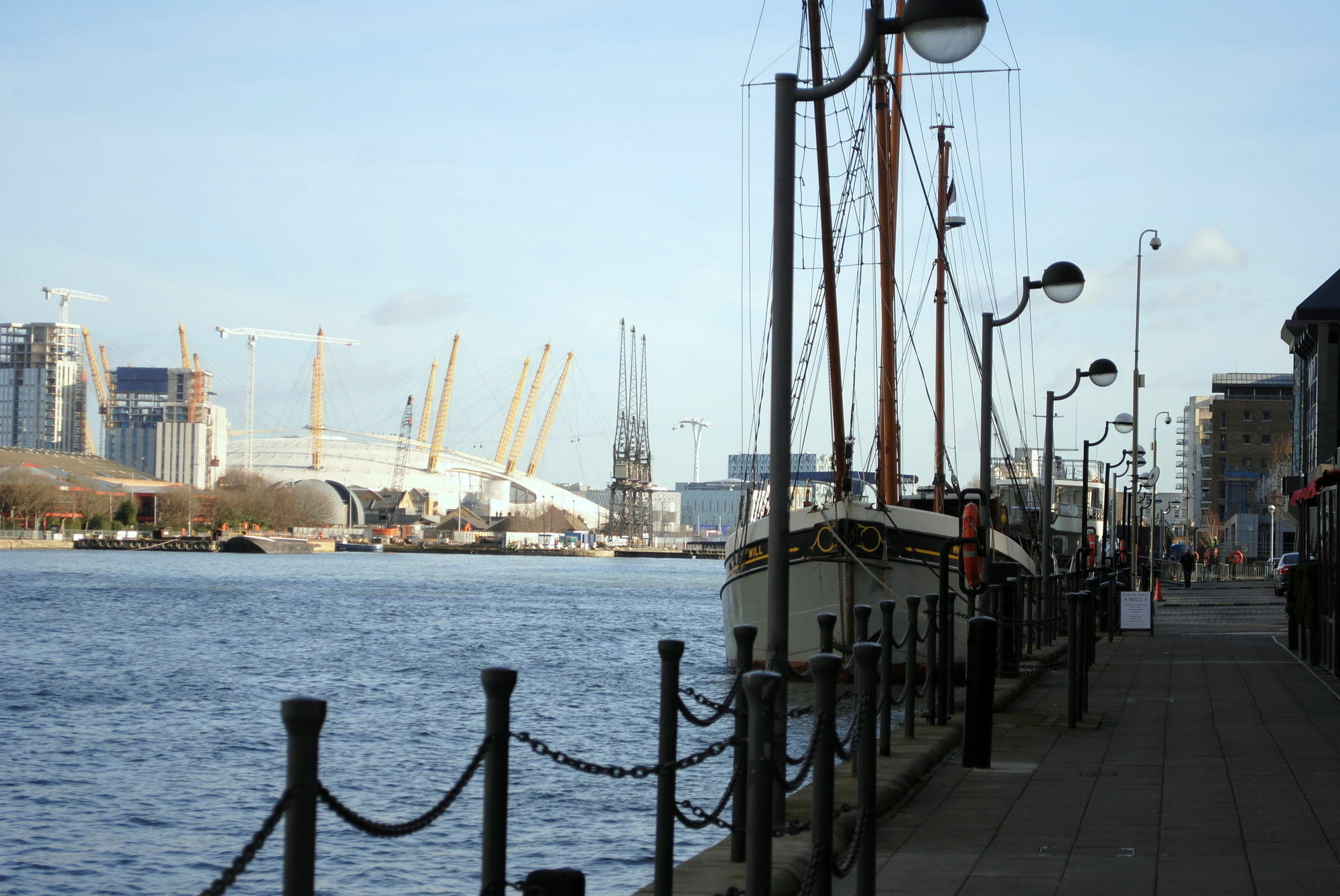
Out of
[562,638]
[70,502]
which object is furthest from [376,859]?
[70,502]

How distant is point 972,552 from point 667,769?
13212 millimetres

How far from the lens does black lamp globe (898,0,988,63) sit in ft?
25.9

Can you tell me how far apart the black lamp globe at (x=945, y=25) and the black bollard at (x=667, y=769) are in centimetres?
349

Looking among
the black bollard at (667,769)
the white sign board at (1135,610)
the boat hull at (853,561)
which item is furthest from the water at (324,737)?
the white sign board at (1135,610)

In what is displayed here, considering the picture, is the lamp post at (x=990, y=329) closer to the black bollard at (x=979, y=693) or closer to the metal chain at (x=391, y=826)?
the black bollard at (x=979, y=693)

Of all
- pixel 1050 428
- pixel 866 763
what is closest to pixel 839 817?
pixel 866 763

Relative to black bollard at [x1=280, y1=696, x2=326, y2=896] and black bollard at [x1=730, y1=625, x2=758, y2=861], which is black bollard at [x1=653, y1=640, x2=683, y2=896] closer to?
black bollard at [x1=730, y1=625, x2=758, y2=861]

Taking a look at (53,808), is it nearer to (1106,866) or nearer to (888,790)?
(888,790)

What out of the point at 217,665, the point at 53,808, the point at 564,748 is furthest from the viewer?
the point at 217,665

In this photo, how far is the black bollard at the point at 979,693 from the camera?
1054cm

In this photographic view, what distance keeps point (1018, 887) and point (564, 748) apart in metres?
13.7

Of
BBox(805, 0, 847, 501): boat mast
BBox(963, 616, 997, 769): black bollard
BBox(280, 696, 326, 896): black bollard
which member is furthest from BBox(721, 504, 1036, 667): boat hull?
BBox(280, 696, 326, 896): black bollard

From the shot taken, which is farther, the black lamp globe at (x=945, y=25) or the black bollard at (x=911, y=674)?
the black bollard at (x=911, y=674)

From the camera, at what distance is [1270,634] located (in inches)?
1183
